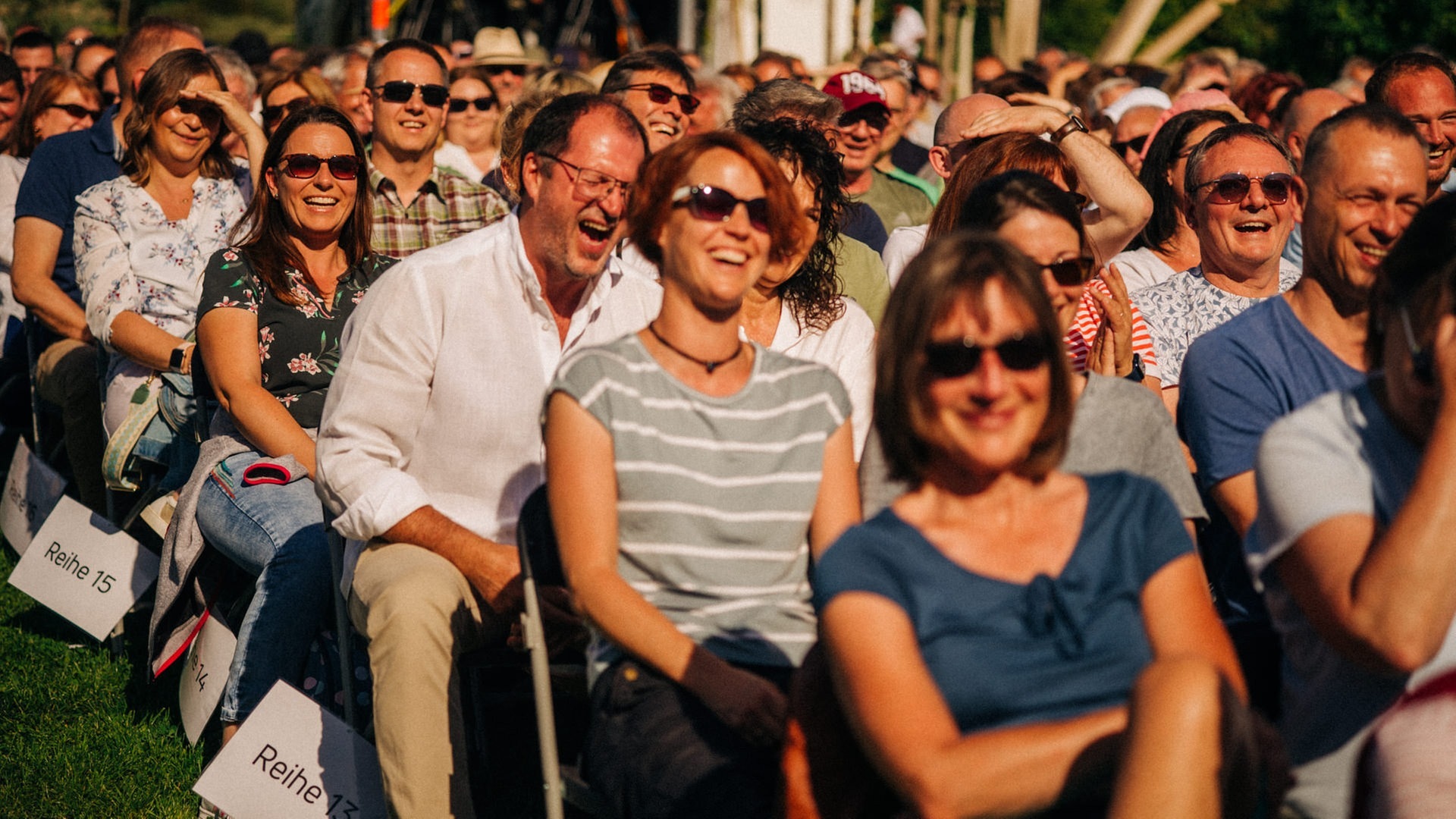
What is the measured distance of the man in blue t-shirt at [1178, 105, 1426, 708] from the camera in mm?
3254

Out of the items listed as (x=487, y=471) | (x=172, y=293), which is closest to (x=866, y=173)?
(x=172, y=293)

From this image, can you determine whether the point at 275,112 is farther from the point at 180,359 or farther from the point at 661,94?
Result: the point at 180,359

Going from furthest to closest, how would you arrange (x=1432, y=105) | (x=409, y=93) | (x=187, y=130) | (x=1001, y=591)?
(x=409, y=93)
(x=1432, y=105)
(x=187, y=130)
(x=1001, y=591)

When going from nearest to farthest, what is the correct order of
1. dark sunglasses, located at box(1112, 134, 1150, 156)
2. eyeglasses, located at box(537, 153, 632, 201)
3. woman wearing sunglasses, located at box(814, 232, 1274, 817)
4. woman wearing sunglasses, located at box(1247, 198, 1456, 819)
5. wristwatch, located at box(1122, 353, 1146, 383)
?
woman wearing sunglasses, located at box(814, 232, 1274, 817) < woman wearing sunglasses, located at box(1247, 198, 1456, 819) < eyeglasses, located at box(537, 153, 632, 201) < wristwatch, located at box(1122, 353, 1146, 383) < dark sunglasses, located at box(1112, 134, 1150, 156)

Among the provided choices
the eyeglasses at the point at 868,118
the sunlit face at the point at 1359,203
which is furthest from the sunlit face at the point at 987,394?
the eyeglasses at the point at 868,118

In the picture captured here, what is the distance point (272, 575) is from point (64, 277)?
3.09m

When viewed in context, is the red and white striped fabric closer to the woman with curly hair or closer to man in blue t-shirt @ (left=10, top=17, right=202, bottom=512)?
the woman with curly hair

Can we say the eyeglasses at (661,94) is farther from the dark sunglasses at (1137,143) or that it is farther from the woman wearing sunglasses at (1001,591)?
the woman wearing sunglasses at (1001,591)

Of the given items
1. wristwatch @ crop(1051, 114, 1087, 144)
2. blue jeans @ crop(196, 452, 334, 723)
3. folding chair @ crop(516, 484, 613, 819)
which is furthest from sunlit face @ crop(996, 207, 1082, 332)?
blue jeans @ crop(196, 452, 334, 723)

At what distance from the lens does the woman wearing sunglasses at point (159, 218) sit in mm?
5352

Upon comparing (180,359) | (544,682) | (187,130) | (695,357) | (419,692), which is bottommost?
(419,692)

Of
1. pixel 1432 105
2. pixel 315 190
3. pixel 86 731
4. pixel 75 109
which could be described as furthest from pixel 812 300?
pixel 75 109

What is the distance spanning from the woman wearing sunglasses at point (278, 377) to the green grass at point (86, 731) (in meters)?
0.40

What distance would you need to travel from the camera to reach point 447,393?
Result: 381cm
